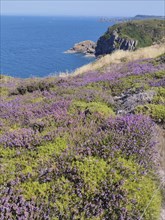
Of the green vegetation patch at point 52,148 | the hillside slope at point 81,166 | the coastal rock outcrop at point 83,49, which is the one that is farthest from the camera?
the coastal rock outcrop at point 83,49

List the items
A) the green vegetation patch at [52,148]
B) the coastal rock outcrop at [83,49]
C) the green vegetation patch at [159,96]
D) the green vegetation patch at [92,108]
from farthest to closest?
the coastal rock outcrop at [83,49] → the green vegetation patch at [159,96] → the green vegetation patch at [92,108] → the green vegetation patch at [52,148]

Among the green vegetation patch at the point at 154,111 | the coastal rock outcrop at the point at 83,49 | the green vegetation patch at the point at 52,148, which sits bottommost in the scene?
the coastal rock outcrop at the point at 83,49

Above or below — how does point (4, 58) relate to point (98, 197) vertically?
below

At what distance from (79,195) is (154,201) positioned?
47.6 inches

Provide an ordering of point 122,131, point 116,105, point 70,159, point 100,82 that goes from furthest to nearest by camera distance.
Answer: point 100,82
point 116,105
point 122,131
point 70,159

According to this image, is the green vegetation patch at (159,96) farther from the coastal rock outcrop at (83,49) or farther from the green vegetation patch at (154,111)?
the coastal rock outcrop at (83,49)

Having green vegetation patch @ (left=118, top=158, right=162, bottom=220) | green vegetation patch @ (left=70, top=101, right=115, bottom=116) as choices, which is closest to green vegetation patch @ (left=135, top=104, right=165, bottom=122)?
green vegetation patch @ (left=70, top=101, right=115, bottom=116)

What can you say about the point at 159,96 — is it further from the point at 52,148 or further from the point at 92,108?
the point at 52,148

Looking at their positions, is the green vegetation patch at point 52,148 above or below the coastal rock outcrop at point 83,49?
above

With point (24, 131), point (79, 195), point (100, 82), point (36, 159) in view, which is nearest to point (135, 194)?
point (79, 195)

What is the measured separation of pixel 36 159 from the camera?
19.7ft

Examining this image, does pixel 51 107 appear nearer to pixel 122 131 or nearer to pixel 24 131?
pixel 24 131

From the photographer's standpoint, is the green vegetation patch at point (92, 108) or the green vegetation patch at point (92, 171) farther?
the green vegetation patch at point (92, 108)

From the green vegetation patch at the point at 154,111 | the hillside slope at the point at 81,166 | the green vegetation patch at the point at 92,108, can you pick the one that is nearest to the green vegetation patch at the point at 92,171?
the hillside slope at the point at 81,166
